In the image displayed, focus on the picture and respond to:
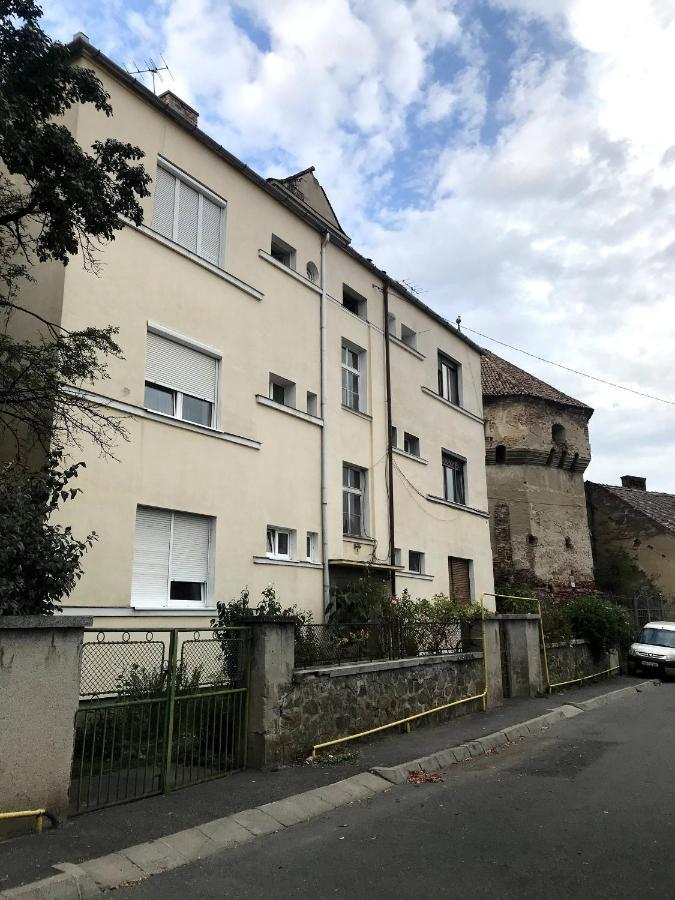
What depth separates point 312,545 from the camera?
48.9 feet

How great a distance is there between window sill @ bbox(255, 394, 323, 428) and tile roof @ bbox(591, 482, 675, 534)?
91.2 feet

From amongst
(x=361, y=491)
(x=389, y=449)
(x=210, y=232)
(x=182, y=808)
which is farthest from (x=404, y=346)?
(x=182, y=808)

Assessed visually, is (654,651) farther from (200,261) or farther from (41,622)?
(41,622)

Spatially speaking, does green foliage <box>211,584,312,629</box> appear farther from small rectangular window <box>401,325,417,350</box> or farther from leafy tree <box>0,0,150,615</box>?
small rectangular window <box>401,325,417,350</box>

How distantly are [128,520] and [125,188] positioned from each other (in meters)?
4.92

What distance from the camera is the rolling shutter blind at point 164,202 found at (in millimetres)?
12602

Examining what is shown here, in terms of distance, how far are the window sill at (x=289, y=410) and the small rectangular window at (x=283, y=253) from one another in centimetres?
332

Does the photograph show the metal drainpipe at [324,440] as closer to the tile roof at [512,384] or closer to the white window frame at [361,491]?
the white window frame at [361,491]

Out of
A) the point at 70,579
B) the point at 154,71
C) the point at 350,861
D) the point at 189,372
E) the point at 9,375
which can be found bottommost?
the point at 350,861

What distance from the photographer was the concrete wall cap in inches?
233

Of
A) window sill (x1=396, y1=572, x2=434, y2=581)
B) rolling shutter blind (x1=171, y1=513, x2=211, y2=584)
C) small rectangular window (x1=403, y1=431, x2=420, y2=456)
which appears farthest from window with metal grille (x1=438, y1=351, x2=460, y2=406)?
rolling shutter blind (x1=171, y1=513, x2=211, y2=584)

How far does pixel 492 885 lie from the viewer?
511 cm

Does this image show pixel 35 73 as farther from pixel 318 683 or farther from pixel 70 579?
pixel 318 683

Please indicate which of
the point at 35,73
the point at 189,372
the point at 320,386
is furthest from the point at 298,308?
the point at 35,73
